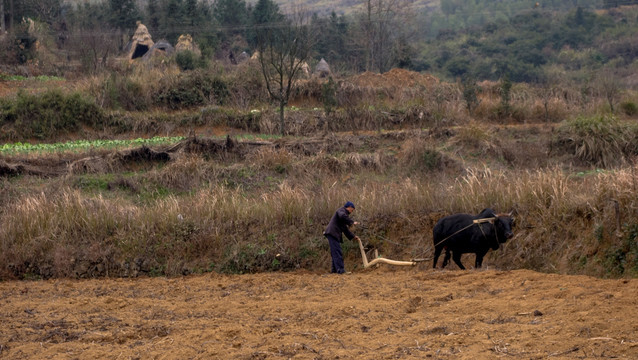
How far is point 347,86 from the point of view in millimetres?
35031

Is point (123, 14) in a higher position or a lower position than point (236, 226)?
higher

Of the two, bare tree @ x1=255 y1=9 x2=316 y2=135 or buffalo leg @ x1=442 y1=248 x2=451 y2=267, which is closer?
buffalo leg @ x1=442 y1=248 x2=451 y2=267

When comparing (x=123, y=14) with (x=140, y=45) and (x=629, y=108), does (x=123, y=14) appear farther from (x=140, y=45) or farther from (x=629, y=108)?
(x=629, y=108)

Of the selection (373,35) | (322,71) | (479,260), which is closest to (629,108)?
(322,71)

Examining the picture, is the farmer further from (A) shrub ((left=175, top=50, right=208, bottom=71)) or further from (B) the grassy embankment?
(A) shrub ((left=175, top=50, right=208, bottom=71))

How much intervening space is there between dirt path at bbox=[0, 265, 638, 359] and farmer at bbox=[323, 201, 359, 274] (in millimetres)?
686

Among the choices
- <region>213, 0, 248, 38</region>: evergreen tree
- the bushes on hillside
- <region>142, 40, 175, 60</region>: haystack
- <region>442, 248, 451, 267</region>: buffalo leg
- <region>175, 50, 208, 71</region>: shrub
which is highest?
<region>213, 0, 248, 38</region>: evergreen tree

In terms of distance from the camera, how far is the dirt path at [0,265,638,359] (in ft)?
24.5

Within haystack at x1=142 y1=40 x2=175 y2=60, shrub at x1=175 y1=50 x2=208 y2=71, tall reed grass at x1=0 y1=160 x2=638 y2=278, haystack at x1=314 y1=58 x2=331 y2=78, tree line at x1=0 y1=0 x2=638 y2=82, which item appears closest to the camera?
tall reed grass at x1=0 y1=160 x2=638 y2=278

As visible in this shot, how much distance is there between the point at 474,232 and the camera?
41.1 feet

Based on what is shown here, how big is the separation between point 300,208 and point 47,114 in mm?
18047

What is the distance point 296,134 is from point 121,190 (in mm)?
10098

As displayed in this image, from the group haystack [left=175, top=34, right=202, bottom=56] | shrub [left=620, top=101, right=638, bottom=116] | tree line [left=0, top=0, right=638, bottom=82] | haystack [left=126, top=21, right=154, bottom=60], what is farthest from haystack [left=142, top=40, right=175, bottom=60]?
shrub [left=620, top=101, right=638, bottom=116]

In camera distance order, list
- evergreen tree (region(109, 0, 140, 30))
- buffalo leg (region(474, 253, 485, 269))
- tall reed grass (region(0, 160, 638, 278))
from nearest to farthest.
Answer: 1. buffalo leg (region(474, 253, 485, 269))
2. tall reed grass (region(0, 160, 638, 278))
3. evergreen tree (region(109, 0, 140, 30))
